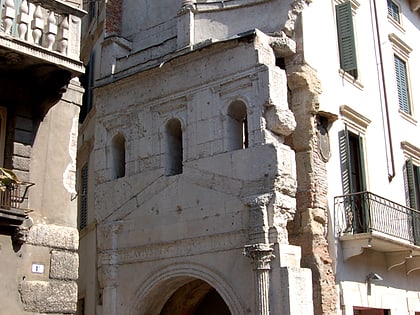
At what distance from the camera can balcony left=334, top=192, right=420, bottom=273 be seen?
13805 millimetres

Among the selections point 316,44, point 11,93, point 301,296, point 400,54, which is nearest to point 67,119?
point 11,93

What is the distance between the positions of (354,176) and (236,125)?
3235 mm

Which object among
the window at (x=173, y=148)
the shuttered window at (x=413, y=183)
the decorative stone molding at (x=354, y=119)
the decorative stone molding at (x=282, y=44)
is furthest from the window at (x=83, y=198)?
the shuttered window at (x=413, y=183)

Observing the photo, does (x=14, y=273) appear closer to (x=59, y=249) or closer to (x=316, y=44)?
(x=59, y=249)

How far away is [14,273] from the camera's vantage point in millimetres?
8461

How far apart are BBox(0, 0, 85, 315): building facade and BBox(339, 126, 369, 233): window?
678 centimetres

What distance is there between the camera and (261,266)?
12.2 metres

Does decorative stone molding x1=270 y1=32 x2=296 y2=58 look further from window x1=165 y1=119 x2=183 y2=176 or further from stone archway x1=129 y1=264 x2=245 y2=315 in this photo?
stone archway x1=129 y1=264 x2=245 y2=315

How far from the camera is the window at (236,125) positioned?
535 inches

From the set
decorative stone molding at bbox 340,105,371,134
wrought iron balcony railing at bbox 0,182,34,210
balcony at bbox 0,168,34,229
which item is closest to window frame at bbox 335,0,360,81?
decorative stone molding at bbox 340,105,371,134

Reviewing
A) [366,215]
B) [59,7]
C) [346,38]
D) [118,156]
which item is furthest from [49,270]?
[346,38]

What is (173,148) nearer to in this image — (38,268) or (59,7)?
(59,7)

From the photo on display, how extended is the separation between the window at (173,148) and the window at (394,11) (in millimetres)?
7563

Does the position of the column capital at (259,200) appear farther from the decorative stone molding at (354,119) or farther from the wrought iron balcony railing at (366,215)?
the decorative stone molding at (354,119)
